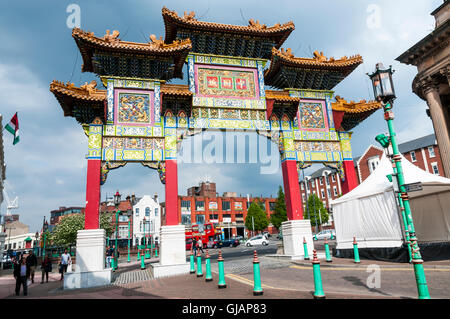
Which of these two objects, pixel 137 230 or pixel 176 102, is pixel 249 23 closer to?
pixel 176 102

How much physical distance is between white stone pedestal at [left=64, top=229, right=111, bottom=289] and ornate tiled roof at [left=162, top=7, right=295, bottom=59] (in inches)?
446

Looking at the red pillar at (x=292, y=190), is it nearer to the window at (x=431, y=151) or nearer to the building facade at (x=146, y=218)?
the window at (x=431, y=151)

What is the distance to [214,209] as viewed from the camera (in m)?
69.0

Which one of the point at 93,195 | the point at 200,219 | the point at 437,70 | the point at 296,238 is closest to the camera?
the point at 93,195

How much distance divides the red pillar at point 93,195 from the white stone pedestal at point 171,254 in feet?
10.5

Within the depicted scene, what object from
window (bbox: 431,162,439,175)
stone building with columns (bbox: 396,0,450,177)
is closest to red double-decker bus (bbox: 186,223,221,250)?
stone building with columns (bbox: 396,0,450,177)

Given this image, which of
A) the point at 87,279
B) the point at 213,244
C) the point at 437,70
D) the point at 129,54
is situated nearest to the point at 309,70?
the point at 437,70

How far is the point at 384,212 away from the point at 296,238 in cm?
470

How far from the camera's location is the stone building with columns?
1630 centimetres

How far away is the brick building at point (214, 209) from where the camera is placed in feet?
216

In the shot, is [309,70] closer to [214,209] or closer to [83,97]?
[83,97]

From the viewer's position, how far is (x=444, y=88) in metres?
17.8

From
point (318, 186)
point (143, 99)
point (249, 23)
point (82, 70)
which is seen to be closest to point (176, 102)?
point (143, 99)
